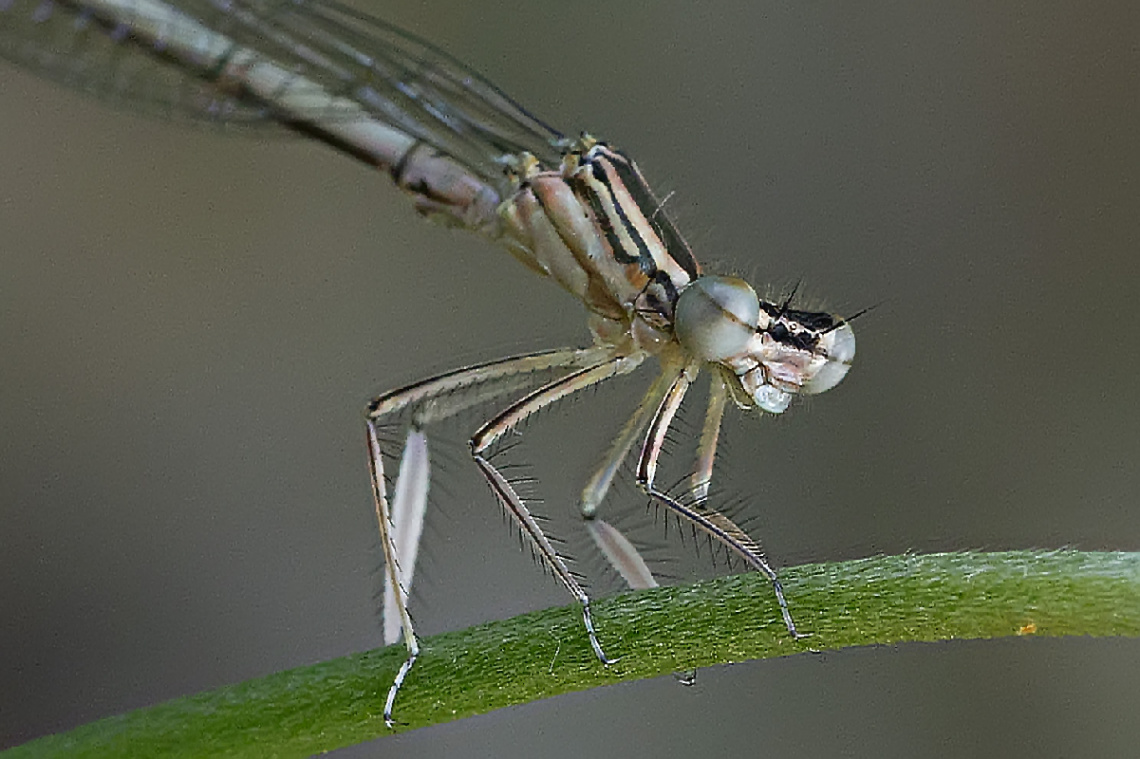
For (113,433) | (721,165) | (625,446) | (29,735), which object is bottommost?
(29,735)

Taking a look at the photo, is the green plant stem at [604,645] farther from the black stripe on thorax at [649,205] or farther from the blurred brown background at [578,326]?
the blurred brown background at [578,326]

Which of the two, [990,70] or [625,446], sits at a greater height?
[990,70]

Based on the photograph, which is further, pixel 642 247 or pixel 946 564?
pixel 642 247

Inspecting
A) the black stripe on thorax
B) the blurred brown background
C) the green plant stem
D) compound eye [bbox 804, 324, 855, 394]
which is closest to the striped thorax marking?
the black stripe on thorax

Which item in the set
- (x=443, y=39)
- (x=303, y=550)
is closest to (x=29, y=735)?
(x=303, y=550)

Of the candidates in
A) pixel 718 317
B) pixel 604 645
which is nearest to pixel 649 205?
pixel 718 317

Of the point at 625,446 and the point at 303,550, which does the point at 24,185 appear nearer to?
the point at 303,550

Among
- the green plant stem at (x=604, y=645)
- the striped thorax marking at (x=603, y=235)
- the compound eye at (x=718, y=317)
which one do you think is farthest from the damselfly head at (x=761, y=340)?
the green plant stem at (x=604, y=645)

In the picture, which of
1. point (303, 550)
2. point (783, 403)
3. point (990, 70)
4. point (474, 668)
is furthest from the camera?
point (990, 70)
